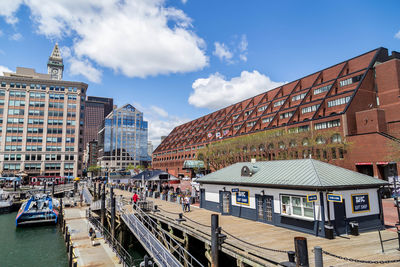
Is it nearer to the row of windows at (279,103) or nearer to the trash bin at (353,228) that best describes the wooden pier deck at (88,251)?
the trash bin at (353,228)

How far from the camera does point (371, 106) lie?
172 ft

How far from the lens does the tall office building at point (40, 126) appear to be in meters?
93.6

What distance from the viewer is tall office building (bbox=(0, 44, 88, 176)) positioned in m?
93.6

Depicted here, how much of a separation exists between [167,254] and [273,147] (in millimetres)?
42827

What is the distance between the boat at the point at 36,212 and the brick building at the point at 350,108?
4567 centimetres

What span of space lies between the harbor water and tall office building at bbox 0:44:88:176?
65.5 metres

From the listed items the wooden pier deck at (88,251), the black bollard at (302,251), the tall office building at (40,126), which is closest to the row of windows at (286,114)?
the wooden pier deck at (88,251)

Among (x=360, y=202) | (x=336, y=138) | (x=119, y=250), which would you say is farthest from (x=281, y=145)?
(x=119, y=250)

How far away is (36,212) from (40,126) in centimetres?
7420

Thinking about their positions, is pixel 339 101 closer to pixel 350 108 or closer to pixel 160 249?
pixel 350 108

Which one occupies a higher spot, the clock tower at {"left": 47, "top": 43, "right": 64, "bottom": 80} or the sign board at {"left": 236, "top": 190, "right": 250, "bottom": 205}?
the clock tower at {"left": 47, "top": 43, "right": 64, "bottom": 80}

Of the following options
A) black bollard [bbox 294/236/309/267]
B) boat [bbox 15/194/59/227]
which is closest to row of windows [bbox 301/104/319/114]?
boat [bbox 15/194/59/227]

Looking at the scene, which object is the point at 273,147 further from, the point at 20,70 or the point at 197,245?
the point at 20,70

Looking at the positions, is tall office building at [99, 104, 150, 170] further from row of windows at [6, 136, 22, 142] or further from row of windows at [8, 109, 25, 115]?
row of windows at [6, 136, 22, 142]
